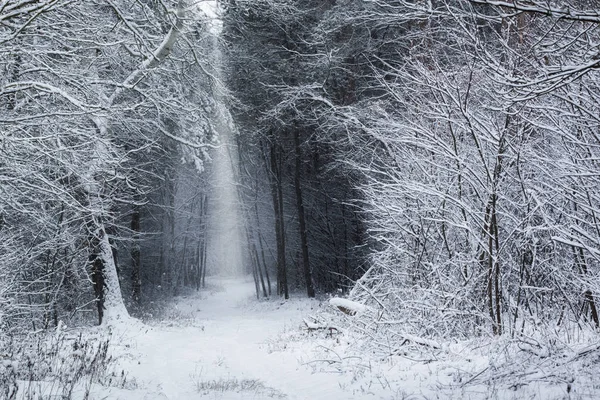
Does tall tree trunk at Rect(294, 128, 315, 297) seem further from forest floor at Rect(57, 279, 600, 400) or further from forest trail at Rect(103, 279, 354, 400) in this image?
forest floor at Rect(57, 279, 600, 400)

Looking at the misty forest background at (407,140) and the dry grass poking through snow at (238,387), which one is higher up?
the misty forest background at (407,140)

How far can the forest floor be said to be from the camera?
4.39 metres

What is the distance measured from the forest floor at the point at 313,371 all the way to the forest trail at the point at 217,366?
0.05 feet

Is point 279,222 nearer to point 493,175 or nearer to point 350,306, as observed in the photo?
point 350,306

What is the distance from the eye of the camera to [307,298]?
19797mm

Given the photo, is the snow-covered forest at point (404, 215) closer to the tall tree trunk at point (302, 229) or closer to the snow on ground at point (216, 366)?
the snow on ground at point (216, 366)

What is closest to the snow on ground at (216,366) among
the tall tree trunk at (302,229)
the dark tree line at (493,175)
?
the dark tree line at (493,175)

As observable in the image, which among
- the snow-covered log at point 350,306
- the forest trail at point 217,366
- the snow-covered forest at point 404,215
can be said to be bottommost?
the forest trail at point 217,366

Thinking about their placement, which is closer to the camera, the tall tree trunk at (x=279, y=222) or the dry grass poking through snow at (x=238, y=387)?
the dry grass poking through snow at (x=238, y=387)

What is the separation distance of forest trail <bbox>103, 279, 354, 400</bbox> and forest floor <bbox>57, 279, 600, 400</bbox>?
0.02 m

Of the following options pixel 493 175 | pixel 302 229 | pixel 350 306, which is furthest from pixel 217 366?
pixel 302 229

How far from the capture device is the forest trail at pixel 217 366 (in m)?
5.71

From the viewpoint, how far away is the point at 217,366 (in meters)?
8.14

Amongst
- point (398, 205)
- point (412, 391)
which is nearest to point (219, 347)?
point (398, 205)
